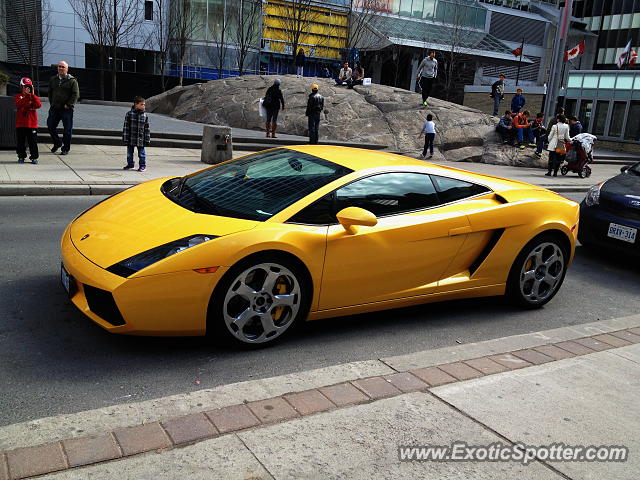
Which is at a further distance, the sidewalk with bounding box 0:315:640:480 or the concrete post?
the concrete post

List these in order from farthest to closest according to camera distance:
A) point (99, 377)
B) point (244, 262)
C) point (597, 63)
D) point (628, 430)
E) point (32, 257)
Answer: point (597, 63) → point (32, 257) → point (244, 262) → point (99, 377) → point (628, 430)

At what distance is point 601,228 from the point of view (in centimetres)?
800

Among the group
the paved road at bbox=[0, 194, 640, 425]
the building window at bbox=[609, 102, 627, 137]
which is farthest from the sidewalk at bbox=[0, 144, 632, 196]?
the building window at bbox=[609, 102, 627, 137]

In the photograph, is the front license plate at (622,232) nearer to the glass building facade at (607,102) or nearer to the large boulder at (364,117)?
the large boulder at (364,117)

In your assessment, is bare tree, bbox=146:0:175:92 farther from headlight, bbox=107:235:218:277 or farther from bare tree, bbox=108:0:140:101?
headlight, bbox=107:235:218:277

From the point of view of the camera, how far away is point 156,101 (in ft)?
92.1

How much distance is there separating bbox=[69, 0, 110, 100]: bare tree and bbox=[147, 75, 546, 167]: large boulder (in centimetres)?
1216

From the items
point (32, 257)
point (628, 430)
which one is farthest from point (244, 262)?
point (32, 257)

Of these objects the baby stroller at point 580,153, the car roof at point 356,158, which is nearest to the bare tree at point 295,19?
the baby stroller at point 580,153

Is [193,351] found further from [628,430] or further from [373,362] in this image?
[628,430]

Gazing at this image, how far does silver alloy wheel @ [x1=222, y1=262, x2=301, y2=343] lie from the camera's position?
4.15 meters

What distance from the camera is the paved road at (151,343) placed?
363 cm

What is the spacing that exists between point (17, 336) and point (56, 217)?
4477 millimetres

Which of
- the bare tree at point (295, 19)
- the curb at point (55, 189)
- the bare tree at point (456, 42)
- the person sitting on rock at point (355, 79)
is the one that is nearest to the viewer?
the curb at point (55, 189)
